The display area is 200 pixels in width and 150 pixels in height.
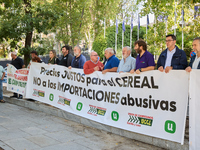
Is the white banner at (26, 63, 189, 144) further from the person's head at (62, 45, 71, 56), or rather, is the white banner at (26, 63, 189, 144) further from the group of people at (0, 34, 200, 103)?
the person's head at (62, 45, 71, 56)

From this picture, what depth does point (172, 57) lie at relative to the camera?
5281 mm

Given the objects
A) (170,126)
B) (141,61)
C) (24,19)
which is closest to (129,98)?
(141,61)

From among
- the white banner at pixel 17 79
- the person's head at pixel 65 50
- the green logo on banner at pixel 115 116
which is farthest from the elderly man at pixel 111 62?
the white banner at pixel 17 79

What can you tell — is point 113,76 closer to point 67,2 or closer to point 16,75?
point 16,75

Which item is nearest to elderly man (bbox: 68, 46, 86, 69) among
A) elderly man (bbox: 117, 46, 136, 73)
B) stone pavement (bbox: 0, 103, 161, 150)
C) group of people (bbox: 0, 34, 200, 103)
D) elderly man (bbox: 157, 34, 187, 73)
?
group of people (bbox: 0, 34, 200, 103)

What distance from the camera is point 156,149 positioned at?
16.5 feet

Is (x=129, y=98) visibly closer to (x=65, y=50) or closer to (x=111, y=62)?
(x=111, y=62)

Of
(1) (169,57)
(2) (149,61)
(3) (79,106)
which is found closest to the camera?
(1) (169,57)

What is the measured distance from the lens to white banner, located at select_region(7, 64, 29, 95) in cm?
1013

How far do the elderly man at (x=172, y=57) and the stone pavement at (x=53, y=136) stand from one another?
1.72m

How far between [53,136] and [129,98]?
1.99 metres

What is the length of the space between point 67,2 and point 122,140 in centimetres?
1311

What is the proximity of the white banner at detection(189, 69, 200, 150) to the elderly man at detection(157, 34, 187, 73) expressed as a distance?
1.83 ft

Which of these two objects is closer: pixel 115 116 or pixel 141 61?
pixel 141 61
